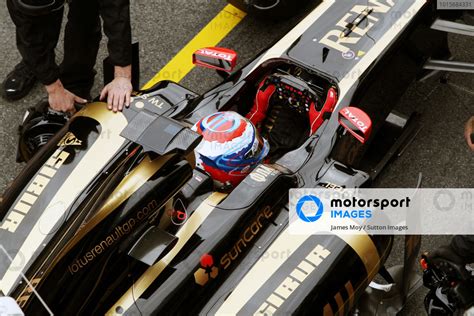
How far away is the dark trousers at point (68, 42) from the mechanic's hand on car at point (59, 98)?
82 mm

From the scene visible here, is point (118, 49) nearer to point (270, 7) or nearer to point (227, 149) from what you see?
point (227, 149)

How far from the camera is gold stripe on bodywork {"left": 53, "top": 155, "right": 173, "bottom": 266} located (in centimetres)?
359

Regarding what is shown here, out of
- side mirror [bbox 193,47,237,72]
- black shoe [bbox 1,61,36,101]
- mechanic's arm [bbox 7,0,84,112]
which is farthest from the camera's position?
black shoe [bbox 1,61,36,101]

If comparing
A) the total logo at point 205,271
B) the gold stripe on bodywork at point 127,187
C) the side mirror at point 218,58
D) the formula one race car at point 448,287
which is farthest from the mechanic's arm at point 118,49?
the formula one race car at point 448,287

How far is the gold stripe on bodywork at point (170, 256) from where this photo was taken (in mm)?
3703

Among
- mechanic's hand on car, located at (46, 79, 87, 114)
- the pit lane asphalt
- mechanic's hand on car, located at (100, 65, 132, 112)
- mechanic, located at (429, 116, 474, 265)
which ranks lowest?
the pit lane asphalt

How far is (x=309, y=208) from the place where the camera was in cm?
405

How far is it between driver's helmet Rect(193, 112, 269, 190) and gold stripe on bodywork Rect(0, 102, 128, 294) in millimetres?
450

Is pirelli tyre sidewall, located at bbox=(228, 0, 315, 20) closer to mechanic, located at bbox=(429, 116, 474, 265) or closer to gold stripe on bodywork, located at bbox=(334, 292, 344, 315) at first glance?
mechanic, located at bbox=(429, 116, 474, 265)

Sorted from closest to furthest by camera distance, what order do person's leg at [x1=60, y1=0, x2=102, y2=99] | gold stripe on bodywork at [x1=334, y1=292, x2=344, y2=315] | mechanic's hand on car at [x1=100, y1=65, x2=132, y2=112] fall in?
gold stripe on bodywork at [x1=334, y1=292, x2=344, y2=315]
mechanic's hand on car at [x1=100, y1=65, x2=132, y2=112]
person's leg at [x1=60, y1=0, x2=102, y2=99]

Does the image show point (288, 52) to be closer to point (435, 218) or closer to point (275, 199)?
point (275, 199)

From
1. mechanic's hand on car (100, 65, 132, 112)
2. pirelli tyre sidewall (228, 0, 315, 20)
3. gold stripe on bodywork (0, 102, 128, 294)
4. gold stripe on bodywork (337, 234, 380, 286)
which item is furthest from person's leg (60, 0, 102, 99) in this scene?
gold stripe on bodywork (337, 234, 380, 286)

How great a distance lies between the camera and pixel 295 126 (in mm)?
4691

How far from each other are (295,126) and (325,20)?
0.71 meters
